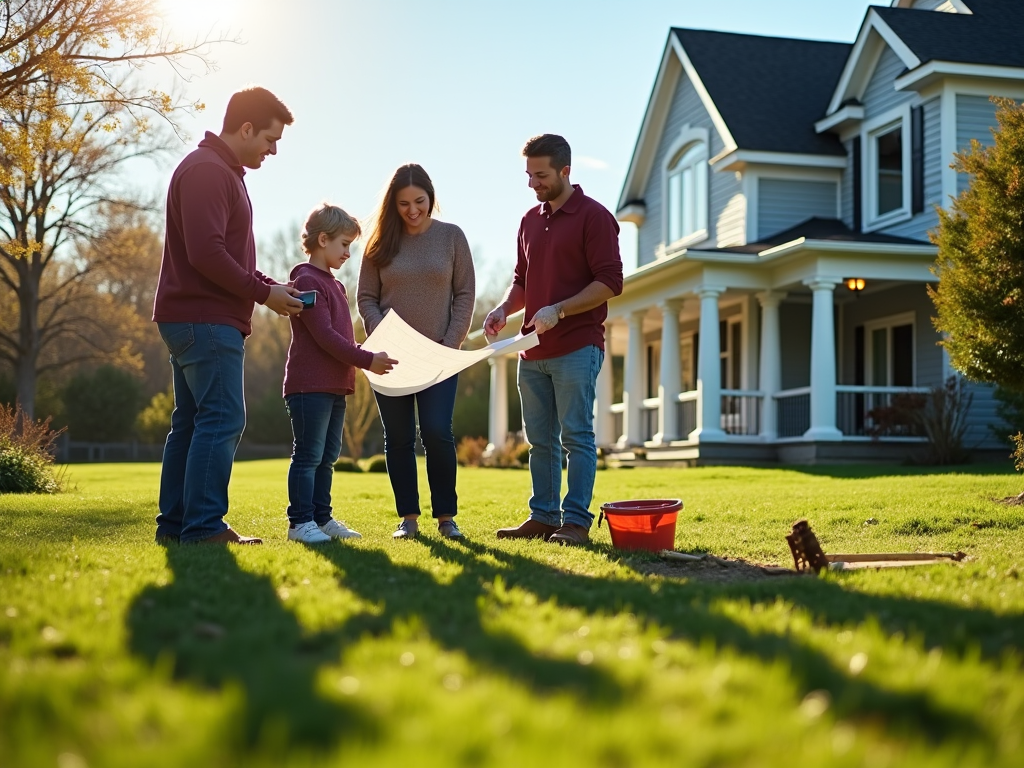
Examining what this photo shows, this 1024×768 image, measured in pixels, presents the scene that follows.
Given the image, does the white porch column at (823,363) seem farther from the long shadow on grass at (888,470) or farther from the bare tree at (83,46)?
the bare tree at (83,46)

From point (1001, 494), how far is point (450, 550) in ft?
19.1

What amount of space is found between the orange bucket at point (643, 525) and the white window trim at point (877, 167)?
543 inches

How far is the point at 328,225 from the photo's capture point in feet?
20.4

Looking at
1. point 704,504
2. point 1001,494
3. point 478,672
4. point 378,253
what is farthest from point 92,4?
point 478,672

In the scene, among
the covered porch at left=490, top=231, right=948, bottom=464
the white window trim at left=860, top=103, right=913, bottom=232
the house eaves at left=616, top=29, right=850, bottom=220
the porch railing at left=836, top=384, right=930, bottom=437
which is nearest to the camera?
the porch railing at left=836, top=384, right=930, bottom=437

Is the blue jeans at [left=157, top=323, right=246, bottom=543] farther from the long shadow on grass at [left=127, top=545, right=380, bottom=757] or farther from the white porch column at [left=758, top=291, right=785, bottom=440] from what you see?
the white porch column at [left=758, top=291, right=785, bottom=440]

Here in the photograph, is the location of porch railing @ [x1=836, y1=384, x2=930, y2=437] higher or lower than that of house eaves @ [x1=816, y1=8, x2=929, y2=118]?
lower

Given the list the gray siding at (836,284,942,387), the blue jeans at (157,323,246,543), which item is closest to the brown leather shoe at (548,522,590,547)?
the blue jeans at (157,323,246,543)

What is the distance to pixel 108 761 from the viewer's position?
176cm

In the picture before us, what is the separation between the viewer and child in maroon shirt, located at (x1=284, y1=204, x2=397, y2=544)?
19.5 ft

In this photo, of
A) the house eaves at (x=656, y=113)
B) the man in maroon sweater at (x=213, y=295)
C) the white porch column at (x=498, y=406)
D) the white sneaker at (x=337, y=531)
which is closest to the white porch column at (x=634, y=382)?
the house eaves at (x=656, y=113)

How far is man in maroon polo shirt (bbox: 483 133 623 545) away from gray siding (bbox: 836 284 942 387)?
12.2m

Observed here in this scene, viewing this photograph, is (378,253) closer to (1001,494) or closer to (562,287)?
(562,287)

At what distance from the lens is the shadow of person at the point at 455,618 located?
239cm
